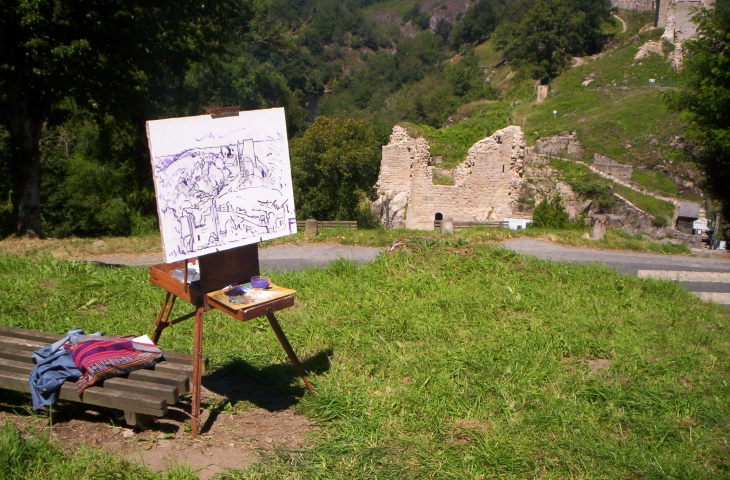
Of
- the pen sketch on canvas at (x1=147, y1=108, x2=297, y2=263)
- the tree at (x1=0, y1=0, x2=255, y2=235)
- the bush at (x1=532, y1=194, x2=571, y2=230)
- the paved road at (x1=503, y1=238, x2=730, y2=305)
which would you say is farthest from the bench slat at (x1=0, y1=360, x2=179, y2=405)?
the bush at (x1=532, y1=194, x2=571, y2=230)

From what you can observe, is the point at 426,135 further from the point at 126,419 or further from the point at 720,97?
the point at 126,419

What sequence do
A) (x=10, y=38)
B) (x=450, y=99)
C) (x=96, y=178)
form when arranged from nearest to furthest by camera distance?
(x=10, y=38)
(x=96, y=178)
(x=450, y=99)

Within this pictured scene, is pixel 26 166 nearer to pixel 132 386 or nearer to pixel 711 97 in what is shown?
pixel 132 386

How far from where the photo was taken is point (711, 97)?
683 inches

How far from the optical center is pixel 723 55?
18.0 m

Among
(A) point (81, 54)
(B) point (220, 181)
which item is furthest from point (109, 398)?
(A) point (81, 54)

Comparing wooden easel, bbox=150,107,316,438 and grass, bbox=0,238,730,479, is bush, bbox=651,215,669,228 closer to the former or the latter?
grass, bbox=0,238,730,479

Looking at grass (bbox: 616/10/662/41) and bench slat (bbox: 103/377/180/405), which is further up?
grass (bbox: 616/10/662/41)

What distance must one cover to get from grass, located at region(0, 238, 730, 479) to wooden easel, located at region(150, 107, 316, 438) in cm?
79

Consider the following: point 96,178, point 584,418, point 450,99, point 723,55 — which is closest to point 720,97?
point 723,55

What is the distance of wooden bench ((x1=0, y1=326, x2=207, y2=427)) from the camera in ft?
13.5

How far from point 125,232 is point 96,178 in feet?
8.85

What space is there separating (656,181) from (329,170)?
1709cm

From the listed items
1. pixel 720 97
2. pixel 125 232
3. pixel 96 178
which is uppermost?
pixel 720 97
